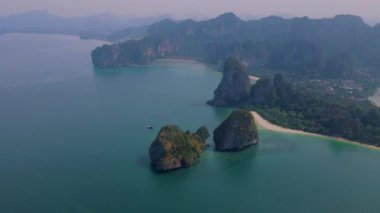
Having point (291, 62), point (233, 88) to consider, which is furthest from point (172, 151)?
point (291, 62)

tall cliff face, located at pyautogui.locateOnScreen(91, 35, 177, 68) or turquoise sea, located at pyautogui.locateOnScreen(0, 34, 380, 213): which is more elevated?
tall cliff face, located at pyautogui.locateOnScreen(91, 35, 177, 68)

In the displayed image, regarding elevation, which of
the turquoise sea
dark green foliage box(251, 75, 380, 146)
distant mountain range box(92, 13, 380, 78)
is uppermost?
distant mountain range box(92, 13, 380, 78)

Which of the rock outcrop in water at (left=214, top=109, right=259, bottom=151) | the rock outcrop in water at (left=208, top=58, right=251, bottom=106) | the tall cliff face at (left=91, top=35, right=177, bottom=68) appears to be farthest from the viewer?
the tall cliff face at (left=91, top=35, right=177, bottom=68)

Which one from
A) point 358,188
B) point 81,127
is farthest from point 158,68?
point 358,188

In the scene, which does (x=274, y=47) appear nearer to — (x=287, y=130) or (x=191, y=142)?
(x=287, y=130)

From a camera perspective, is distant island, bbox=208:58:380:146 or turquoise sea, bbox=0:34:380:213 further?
distant island, bbox=208:58:380:146

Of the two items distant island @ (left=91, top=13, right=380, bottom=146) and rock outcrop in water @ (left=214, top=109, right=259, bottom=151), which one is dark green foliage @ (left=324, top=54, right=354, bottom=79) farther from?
rock outcrop in water @ (left=214, top=109, right=259, bottom=151)

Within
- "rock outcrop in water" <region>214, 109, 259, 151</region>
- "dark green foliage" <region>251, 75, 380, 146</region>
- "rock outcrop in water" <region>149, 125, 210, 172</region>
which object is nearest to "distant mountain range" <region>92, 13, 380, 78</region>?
"dark green foliage" <region>251, 75, 380, 146</region>
